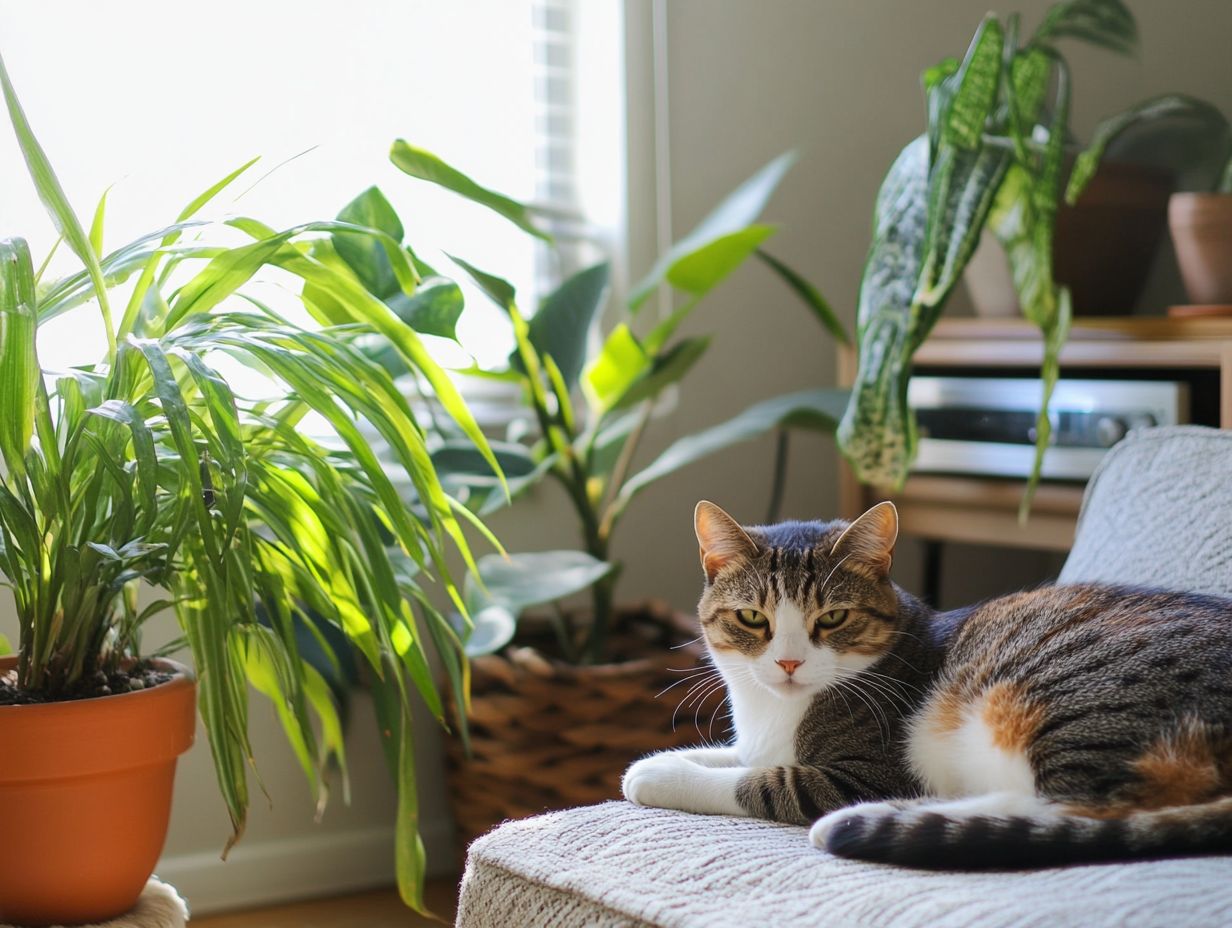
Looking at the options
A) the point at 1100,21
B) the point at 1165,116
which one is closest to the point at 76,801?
the point at 1100,21

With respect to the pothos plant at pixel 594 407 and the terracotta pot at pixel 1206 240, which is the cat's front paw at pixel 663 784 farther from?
the terracotta pot at pixel 1206 240

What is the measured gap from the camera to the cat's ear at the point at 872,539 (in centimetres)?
118

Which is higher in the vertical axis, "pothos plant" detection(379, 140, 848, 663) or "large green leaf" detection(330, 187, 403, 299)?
"large green leaf" detection(330, 187, 403, 299)

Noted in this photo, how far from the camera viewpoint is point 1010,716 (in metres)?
1.06

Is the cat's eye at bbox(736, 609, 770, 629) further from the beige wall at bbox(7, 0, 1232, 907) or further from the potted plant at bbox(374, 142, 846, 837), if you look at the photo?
the beige wall at bbox(7, 0, 1232, 907)

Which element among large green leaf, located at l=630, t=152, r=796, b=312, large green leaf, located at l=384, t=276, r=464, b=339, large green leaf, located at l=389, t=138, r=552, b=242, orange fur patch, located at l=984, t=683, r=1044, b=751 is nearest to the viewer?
orange fur patch, located at l=984, t=683, r=1044, b=751

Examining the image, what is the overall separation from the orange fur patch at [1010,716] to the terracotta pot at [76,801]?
0.70m

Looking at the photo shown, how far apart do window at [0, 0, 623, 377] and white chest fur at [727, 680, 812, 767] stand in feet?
2.87

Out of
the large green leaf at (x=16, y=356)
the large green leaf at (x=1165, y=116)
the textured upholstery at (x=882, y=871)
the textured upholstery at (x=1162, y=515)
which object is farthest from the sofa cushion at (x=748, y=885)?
the large green leaf at (x=1165, y=116)

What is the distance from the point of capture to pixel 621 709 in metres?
1.79

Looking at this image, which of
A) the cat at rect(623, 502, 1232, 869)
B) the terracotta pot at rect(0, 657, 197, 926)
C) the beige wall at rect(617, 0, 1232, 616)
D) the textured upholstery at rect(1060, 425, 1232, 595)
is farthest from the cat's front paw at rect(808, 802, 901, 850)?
the beige wall at rect(617, 0, 1232, 616)

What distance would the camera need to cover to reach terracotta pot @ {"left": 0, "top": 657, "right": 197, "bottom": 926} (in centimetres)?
112

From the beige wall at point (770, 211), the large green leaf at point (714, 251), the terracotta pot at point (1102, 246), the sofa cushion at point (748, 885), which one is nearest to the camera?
the sofa cushion at point (748, 885)

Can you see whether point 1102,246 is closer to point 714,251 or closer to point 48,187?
point 714,251
